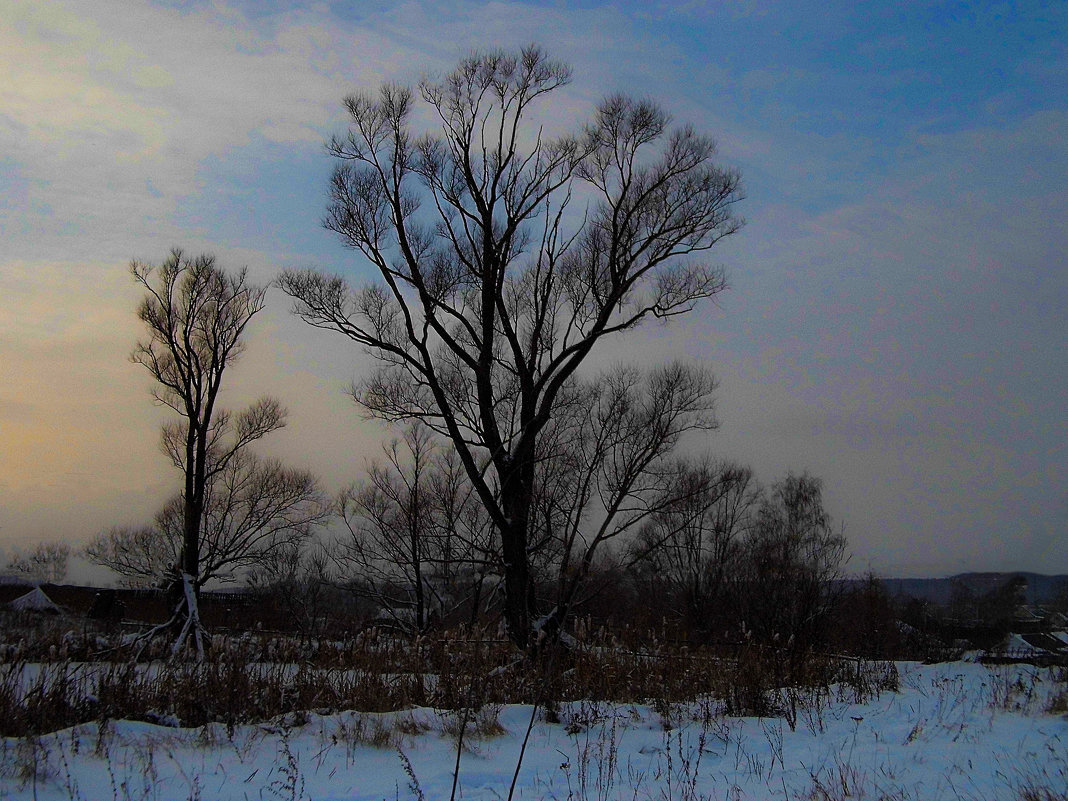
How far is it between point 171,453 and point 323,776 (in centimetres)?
1991

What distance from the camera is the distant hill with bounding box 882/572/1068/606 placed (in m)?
23.6

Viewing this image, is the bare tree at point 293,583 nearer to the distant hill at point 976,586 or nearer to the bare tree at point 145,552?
the bare tree at point 145,552

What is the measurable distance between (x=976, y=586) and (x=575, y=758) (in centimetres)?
4069

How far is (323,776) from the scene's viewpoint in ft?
19.4

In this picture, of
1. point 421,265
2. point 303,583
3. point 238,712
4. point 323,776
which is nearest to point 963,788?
point 323,776

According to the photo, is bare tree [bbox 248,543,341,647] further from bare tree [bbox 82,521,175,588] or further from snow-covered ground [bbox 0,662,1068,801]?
snow-covered ground [bbox 0,662,1068,801]

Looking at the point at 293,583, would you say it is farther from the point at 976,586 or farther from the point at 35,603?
the point at 976,586

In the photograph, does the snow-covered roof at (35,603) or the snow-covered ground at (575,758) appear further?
the snow-covered roof at (35,603)

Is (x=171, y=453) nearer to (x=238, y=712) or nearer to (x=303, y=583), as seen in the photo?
(x=303, y=583)

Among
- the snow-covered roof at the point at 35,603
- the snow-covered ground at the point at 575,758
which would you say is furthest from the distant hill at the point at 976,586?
the snow-covered roof at the point at 35,603

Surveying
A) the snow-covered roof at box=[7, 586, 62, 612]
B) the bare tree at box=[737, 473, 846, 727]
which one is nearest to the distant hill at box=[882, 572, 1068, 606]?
the bare tree at box=[737, 473, 846, 727]

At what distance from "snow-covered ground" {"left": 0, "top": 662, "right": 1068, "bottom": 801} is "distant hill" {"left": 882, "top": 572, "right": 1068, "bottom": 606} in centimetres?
1793

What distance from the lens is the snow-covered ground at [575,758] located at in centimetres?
538

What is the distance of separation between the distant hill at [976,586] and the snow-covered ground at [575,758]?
17.9 m
